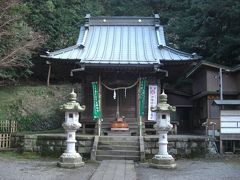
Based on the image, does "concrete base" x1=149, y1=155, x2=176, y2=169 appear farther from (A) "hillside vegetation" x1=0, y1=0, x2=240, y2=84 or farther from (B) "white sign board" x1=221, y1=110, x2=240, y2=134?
(A) "hillside vegetation" x1=0, y1=0, x2=240, y2=84

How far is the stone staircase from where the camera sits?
13758 mm

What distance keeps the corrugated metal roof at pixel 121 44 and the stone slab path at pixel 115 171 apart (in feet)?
18.4

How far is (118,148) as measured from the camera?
47.2ft

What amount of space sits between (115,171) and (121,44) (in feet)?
34.6

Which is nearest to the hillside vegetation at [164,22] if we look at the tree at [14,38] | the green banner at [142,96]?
A: the tree at [14,38]

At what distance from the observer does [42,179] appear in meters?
9.45

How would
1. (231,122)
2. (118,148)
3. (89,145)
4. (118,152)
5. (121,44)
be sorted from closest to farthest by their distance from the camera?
(118,152)
(118,148)
(89,145)
(231,122)
(121,44)

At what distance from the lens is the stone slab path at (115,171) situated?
31.6 ft

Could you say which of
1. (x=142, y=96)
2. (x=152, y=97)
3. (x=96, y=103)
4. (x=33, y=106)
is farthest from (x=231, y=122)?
(x=33, y=106)

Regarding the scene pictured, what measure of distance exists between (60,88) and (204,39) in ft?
40.5

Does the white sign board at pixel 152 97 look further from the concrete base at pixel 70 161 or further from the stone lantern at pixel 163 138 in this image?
the concrete base at pixel 70 161

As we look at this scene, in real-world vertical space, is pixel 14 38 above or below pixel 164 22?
below

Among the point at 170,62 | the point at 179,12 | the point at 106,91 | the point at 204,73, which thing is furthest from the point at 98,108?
the point at 179,12

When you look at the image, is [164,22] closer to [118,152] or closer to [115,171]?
[118,152]
